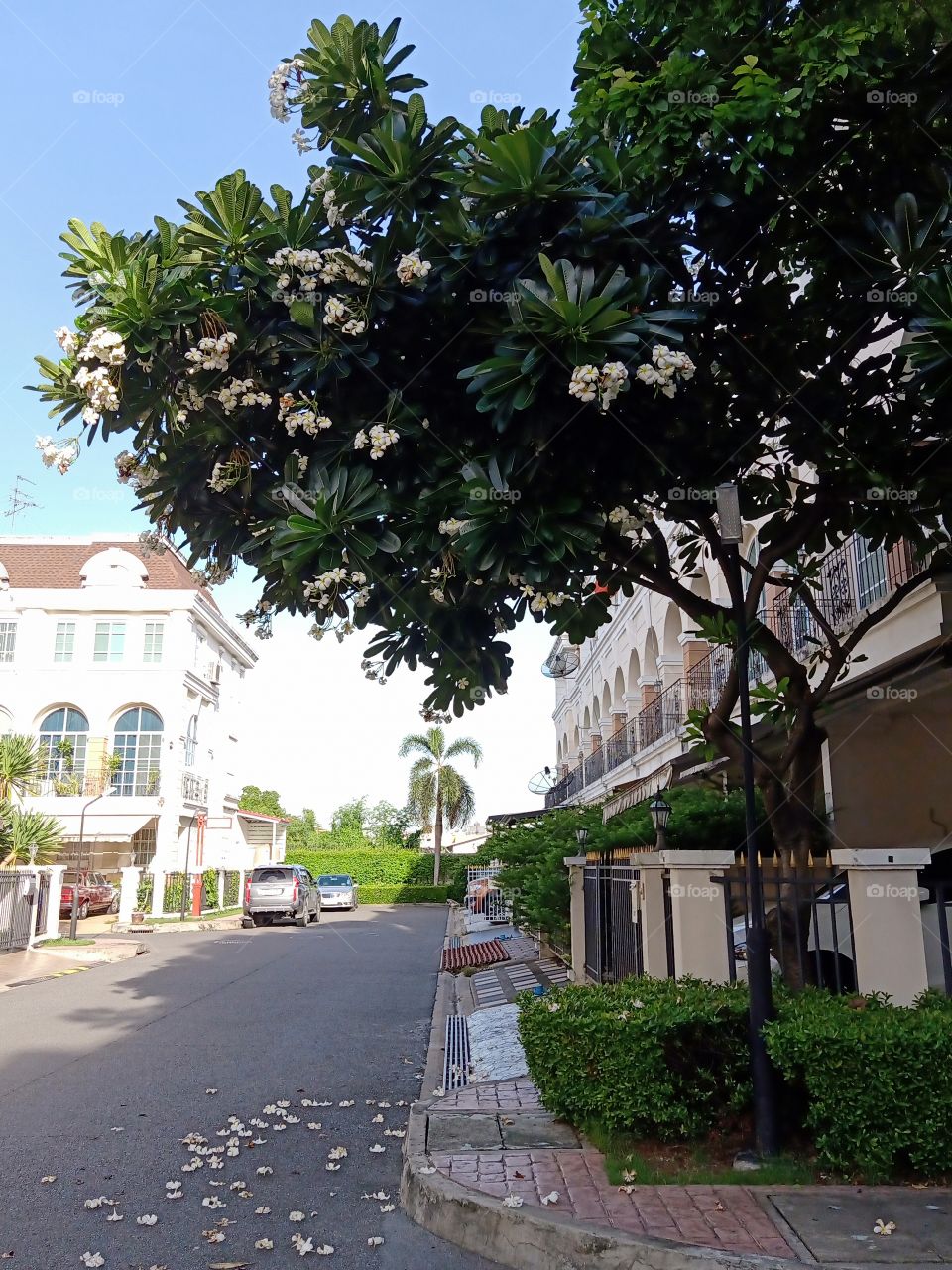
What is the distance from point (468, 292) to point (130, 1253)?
5.25 meters

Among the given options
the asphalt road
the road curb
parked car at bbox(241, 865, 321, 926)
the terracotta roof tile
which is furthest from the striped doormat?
the terracotta roof tile

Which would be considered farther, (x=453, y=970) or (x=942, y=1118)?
(x=453, y=970)

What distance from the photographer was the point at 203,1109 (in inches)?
316

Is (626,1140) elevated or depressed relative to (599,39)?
depressed

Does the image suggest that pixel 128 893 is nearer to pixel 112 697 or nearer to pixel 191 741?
pixel 112 697

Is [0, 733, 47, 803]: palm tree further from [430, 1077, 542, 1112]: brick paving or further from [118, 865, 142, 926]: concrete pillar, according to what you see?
[430, 1077, 542, 1112]: brick paving

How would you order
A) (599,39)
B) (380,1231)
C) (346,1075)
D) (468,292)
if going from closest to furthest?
(380,1231), (468,292), (599,39), (346,1075)

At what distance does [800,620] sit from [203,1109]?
33.0 feet

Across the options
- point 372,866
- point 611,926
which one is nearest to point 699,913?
point 611,926

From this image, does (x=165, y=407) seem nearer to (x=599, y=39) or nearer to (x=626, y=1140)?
(x=599, y=39)

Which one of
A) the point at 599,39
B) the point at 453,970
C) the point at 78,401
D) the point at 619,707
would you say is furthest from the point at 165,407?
the point at 619,707

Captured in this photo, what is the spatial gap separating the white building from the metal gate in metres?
15.7

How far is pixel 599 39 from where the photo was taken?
6637 millimetres

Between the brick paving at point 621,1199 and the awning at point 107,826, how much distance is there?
34.2m
